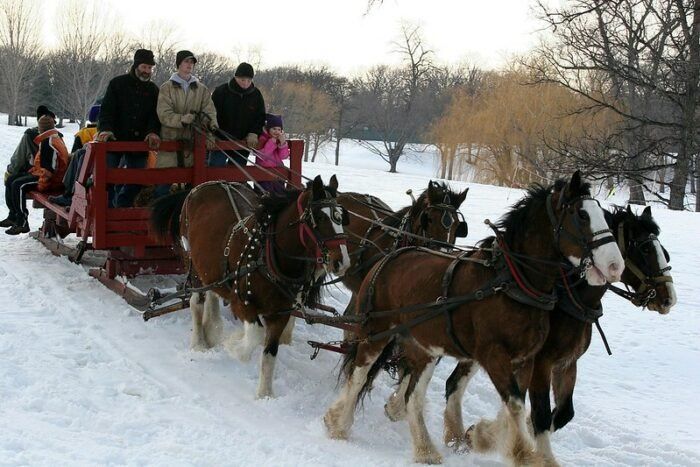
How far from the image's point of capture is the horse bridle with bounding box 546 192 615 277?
4.81 metres

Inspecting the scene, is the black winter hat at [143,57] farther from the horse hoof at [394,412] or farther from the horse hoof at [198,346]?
the horse hoof at [394,412]

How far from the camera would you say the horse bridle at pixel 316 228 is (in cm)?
616

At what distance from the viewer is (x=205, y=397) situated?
636 cm

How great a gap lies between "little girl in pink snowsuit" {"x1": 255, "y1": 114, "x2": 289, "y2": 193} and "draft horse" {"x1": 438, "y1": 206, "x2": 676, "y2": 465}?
12.7 ft

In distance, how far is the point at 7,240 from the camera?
39.5 ft

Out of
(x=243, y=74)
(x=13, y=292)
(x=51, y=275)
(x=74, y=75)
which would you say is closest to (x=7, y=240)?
Answer: (x=51, y=275)

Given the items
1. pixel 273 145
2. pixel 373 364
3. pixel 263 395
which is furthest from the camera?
pixel 273 145

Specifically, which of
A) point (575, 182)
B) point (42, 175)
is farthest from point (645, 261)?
point (42, 175)

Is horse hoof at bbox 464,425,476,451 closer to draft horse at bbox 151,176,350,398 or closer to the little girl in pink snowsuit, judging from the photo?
draft horse at bbox 151,176,350,398

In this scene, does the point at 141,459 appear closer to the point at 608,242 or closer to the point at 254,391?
the point at 254,391

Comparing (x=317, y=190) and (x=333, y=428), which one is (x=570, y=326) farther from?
(x=317, y=190)

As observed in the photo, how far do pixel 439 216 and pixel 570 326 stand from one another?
2031 millimetres

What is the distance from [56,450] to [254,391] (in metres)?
2.05

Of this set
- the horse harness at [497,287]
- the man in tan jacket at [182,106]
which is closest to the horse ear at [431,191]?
the horse harness at [497,287]
